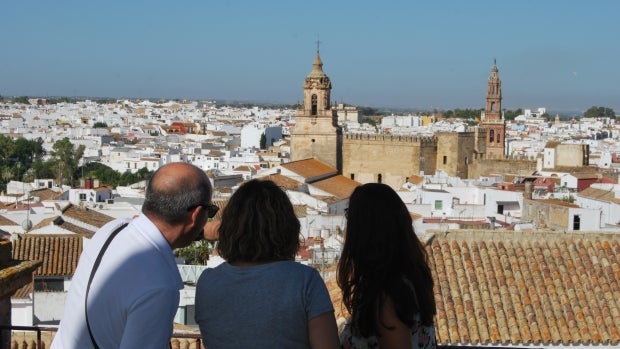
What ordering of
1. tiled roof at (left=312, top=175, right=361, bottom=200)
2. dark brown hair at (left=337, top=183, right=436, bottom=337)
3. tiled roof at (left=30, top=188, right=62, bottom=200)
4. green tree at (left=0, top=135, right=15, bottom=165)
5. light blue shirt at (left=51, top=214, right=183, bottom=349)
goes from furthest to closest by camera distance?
green tree at (left=0, top=135, right=15, bottom=165) → tiled roof at (left=30, top=188, right=62, bottom=200) → tiled roof at (left=312, top=175, right=361, bottom=200) → dark brown hair at (left=337, top=183, right=436, bottom=337) → light blue shirt at (left=51, top=214, right=183, bottom=349)

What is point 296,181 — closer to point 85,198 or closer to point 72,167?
point 85,198

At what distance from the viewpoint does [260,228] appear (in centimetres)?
279

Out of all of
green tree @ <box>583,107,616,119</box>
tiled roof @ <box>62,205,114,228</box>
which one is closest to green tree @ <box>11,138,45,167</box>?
tiled roof @ <box>62,205,114,228</box>

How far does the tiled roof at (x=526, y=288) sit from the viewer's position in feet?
27.3

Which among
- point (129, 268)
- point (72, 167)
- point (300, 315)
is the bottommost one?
point (72, 167)

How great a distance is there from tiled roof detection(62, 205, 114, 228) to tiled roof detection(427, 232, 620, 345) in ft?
37.5

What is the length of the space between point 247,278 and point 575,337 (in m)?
6.32

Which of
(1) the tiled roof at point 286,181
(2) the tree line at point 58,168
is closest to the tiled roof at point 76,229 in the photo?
(1) the tiled roof at point 286,181

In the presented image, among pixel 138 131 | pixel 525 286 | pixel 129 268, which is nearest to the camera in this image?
pixel 129 268

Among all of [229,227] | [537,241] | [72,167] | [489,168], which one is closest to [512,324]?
[537,241]

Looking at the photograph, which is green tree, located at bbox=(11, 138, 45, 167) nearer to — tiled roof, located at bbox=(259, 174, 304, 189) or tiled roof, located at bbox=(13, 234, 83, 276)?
tiled roof, located at bbox=(259, 174, 304, 189)

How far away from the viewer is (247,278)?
2.77 m

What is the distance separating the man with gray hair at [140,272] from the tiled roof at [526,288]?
5.76 metres

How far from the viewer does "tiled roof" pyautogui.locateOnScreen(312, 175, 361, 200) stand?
104ft
